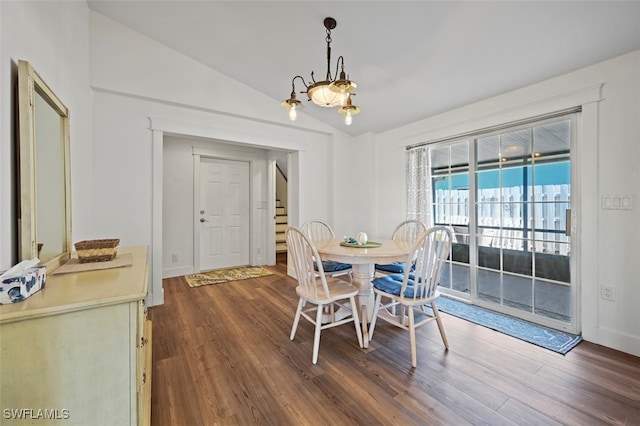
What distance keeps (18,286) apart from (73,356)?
294mm

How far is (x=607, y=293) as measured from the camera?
6.93 feet

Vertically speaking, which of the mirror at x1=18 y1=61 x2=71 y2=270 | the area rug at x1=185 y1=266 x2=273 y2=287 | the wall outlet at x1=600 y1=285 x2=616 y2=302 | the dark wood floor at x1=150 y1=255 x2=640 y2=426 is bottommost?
the dark wood floor at x1=150 y1=255 x2=640 y2=426

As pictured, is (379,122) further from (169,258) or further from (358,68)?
(169,258)

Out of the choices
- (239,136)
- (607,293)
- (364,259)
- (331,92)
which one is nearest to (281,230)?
(239,136)

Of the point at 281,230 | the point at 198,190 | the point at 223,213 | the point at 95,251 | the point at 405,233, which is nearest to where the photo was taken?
the point at 95,251

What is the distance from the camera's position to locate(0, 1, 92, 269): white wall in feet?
3.41

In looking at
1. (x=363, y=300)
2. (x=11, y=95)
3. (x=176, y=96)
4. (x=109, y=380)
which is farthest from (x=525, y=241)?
(x=176, y=96)

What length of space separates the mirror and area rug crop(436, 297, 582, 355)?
3.14 m

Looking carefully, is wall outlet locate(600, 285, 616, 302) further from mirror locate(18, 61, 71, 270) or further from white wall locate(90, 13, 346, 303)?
white wall locate(90, 13, 346, 303)

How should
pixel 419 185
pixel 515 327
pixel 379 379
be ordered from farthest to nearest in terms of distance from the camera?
pixel 419 185, pixel 515 327, pixel 379 379

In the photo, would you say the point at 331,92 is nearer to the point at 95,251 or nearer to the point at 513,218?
the point at 95,251

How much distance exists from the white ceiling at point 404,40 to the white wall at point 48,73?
0.76 meters

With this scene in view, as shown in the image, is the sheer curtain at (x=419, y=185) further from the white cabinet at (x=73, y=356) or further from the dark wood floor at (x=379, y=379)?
the white cabinet at (x=73, y=356)

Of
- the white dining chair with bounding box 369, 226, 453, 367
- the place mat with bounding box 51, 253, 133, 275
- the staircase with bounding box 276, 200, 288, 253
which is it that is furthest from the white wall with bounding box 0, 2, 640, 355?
the staircase with bounding box 276, 200, 288, 253
